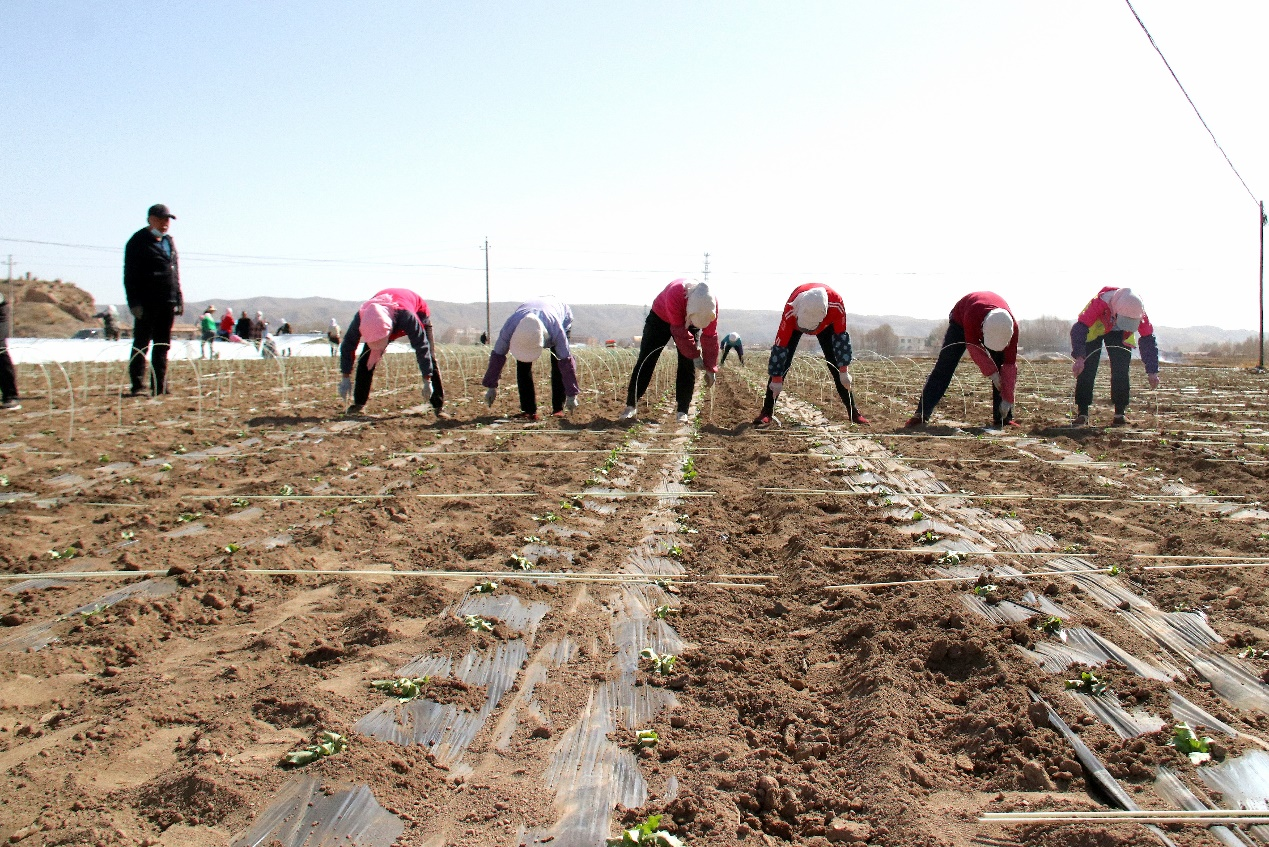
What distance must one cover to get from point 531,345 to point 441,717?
5.88 metres

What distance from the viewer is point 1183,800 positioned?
6.32 feet

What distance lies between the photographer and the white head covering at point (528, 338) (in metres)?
8.02

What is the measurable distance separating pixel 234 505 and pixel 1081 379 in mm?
8526

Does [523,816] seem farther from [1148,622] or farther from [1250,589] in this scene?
[1250,589]

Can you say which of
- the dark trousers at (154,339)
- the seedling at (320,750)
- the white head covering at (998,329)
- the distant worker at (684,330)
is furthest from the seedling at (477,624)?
the dark trousers at (154,339)

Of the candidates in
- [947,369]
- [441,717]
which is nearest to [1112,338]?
[947,369]

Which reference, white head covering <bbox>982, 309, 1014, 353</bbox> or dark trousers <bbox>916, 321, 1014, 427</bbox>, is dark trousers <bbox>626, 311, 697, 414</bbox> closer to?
dark trousers <bbox>916, 321, 1014, 427</bbox>

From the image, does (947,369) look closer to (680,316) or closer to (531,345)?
(680,316)

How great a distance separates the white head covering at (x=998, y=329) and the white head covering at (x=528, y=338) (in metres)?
4.54

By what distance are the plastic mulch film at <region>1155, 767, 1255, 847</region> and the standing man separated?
937 centimetres

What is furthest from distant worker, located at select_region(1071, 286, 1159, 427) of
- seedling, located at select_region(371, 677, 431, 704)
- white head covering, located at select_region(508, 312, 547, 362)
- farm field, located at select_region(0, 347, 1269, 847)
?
seedling, located at select_region(371, 677, 431, 704)

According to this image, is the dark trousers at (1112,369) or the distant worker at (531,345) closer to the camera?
the distant worker at (531,345)

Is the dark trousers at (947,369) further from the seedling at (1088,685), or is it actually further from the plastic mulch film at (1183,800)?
the plastic mulch film at (1183,800)

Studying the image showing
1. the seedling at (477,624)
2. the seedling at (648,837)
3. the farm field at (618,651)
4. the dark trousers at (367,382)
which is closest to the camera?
the seedling at (648,837)
